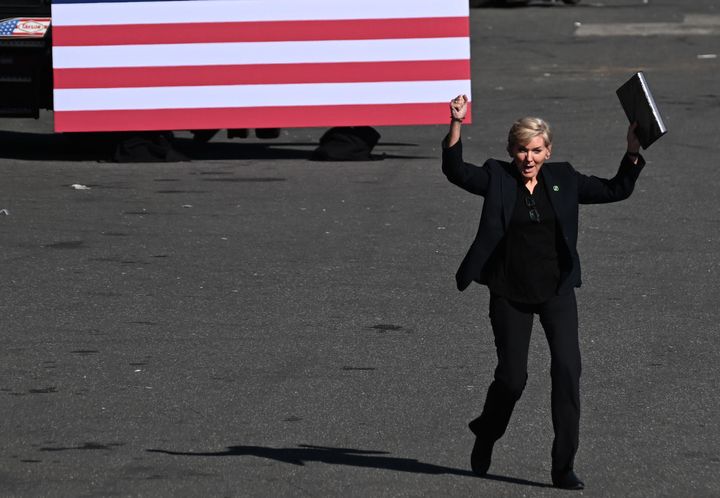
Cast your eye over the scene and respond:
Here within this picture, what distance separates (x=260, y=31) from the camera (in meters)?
16.5

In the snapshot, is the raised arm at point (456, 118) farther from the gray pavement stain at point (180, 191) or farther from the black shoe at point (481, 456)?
the gray pavement stain at point (180, 191)

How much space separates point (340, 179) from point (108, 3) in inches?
120

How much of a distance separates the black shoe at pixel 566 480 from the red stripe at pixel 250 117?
10.5 m

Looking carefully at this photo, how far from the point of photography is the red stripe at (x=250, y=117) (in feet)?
54.3

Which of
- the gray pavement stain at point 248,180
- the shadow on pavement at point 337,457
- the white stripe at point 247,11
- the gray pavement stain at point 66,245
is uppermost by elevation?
the white stripe at point 247,11

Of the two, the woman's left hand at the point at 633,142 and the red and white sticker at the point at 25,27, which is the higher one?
the woman's left hand at the point at 633,142

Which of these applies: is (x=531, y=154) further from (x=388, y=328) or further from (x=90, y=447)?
(x=388, y=328)

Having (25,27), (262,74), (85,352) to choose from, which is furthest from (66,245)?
(25,27)

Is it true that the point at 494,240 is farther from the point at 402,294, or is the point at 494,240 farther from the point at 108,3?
the point at 108,3

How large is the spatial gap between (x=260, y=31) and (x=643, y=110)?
10.5 metres

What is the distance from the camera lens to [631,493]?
6262 millimetres

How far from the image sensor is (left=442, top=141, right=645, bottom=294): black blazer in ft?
20.5

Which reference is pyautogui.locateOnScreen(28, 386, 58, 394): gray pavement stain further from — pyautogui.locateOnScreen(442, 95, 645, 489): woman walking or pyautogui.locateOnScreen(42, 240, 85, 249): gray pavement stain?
pyautogui.locateOnScreen(42, 240, 85, 249): gray pavement stain

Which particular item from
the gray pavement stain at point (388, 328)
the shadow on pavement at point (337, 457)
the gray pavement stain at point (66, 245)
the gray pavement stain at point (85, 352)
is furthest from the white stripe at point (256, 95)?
the shadow on pavement at point (337, 457)
